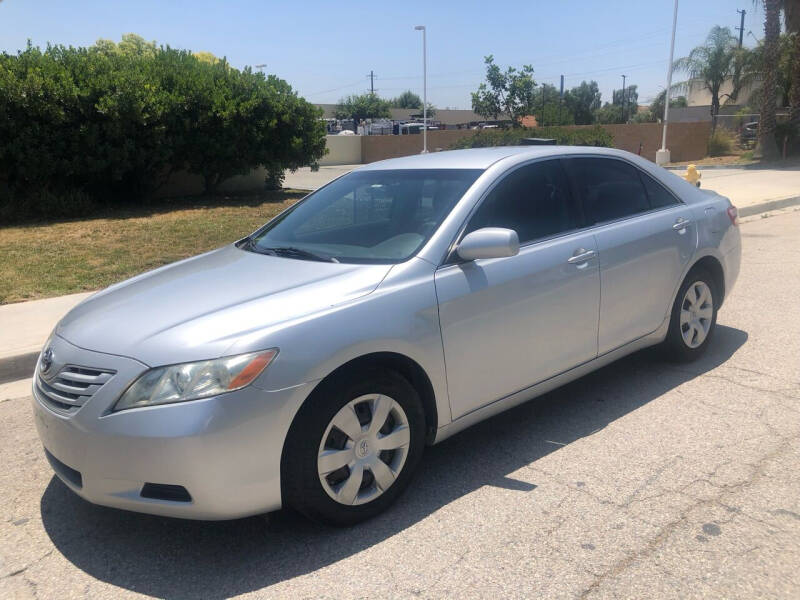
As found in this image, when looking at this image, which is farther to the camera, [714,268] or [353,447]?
[714,268]

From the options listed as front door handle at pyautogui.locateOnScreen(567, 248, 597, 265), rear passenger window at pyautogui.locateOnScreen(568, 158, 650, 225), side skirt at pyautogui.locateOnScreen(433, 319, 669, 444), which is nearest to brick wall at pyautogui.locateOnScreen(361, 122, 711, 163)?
rear passenger window at pyautogui.locateOnScreen(568, 158, 650, 225)

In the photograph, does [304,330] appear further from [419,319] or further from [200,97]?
[200,97]

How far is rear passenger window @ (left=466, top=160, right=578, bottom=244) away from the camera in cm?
396

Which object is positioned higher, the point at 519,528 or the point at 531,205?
the point at 531,205

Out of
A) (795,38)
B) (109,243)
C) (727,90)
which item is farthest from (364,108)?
(109,243)

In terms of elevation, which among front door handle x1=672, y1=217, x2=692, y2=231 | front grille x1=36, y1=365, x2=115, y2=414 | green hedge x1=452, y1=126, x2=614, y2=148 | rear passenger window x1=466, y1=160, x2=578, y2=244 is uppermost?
green hedge x1=452, y1=126, x2=614, y2=148

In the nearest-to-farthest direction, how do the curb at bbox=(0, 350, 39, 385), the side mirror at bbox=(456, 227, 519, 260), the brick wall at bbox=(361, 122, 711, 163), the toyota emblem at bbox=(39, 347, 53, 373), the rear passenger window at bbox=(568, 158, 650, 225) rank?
the toyota emblem at bbox=(39, 347, 53, 373) → the side mirror at bbox=(456, 227, 519, 260) → the rear passenger window at bbox=(568, 158, 650, 225) → the curb at bbox=(0, 350, 39, 385) → the brick wall at bbox=(361, 122, 711, 163)

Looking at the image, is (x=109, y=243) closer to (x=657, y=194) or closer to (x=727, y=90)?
(x=657, y=194)

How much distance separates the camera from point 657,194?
505cm

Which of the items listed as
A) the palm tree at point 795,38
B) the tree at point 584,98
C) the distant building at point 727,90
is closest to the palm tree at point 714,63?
the distant building at point 727,90

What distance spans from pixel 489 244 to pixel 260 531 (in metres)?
1.75

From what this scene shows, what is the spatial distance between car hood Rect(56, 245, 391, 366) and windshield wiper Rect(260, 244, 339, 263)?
7 centimetres

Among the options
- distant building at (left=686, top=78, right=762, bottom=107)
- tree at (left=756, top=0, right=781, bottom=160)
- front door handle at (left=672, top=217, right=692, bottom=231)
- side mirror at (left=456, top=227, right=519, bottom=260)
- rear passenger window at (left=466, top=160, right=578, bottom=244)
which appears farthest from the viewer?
distant building at (left=686, top=78, right=762, bottom=107)

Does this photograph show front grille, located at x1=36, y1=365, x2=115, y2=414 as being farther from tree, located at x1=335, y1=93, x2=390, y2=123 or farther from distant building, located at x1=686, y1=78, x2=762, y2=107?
tree, located at x1=335, y1=93, x2=390, y2=123
